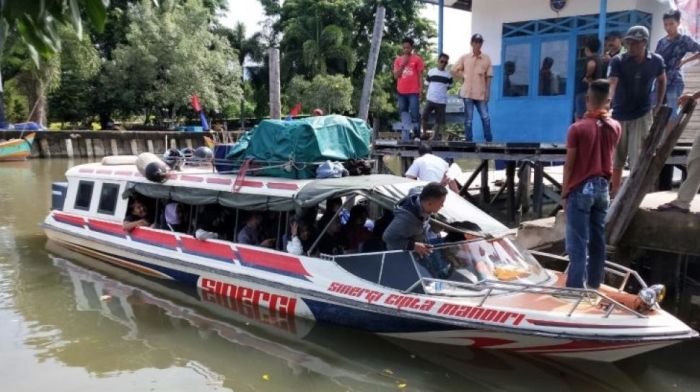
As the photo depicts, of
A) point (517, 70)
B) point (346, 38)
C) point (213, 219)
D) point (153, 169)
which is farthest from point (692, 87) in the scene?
point (346, 38)

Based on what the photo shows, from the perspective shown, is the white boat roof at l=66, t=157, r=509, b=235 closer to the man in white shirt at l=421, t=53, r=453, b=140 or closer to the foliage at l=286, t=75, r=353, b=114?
the man in white shirt at l=421, t=53, r=453, b=140

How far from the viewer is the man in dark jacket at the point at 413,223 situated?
577cm

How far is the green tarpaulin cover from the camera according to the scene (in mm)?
7516

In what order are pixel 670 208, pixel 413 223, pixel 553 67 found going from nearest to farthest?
1. pixel 413 223
2. pixel 670 208
3. pixel 553 67

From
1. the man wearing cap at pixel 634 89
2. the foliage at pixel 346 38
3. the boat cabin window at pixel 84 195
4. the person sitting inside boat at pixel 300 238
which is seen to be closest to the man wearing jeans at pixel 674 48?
the man wearing cap at pixel 634 89

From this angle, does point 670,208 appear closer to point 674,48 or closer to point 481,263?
point 481,263

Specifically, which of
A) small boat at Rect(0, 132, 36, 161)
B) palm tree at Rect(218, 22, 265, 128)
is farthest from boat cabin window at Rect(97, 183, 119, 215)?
palm tree at Rect(218, 22, 265, 128)

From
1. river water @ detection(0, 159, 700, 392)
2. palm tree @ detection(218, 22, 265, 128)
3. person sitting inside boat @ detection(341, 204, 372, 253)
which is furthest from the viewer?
palm tree @ detection(218, 22, 265, 128)

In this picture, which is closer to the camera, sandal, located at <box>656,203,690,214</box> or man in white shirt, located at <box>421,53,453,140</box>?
sandal, located at <box>656,203,690,214</box>

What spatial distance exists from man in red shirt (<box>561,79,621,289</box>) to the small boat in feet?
84.7

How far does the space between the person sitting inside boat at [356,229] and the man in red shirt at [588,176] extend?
2504mm

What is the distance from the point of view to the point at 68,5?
174cm

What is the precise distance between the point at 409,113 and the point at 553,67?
11.2 ft

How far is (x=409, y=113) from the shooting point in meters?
12.3
